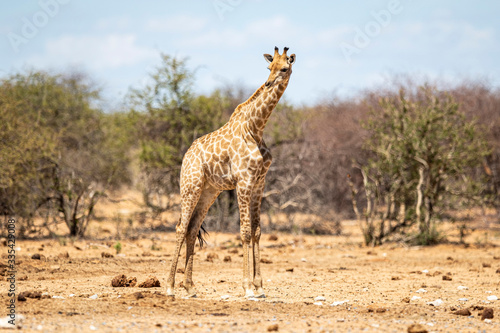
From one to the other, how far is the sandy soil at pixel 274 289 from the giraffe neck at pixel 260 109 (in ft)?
7.83

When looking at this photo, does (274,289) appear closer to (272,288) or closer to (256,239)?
(272,288)

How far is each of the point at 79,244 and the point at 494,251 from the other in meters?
11.0


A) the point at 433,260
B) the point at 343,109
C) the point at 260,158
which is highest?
the point at 343,109

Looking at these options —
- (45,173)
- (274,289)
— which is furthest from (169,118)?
(274,289)

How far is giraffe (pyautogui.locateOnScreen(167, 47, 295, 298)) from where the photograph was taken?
7469 millimetres

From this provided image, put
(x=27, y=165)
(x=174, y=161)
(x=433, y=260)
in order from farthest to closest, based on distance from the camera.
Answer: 1. (x=174, y=161)
2. (x=27, y=165)
3. (x=433, y=260)

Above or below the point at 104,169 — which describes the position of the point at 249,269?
below

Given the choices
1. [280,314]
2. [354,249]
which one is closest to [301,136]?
[354,249]

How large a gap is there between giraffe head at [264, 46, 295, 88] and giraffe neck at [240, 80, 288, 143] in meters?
0.07

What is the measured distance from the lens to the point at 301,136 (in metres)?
19.8

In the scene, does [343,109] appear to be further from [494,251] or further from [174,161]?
[494,251]

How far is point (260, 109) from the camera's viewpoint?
7.66 m

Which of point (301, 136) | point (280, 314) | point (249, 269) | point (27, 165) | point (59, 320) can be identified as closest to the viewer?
point (59, 320)

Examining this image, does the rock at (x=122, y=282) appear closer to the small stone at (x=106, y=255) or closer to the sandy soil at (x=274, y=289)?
the sandy soil at (x=274, y=289)
